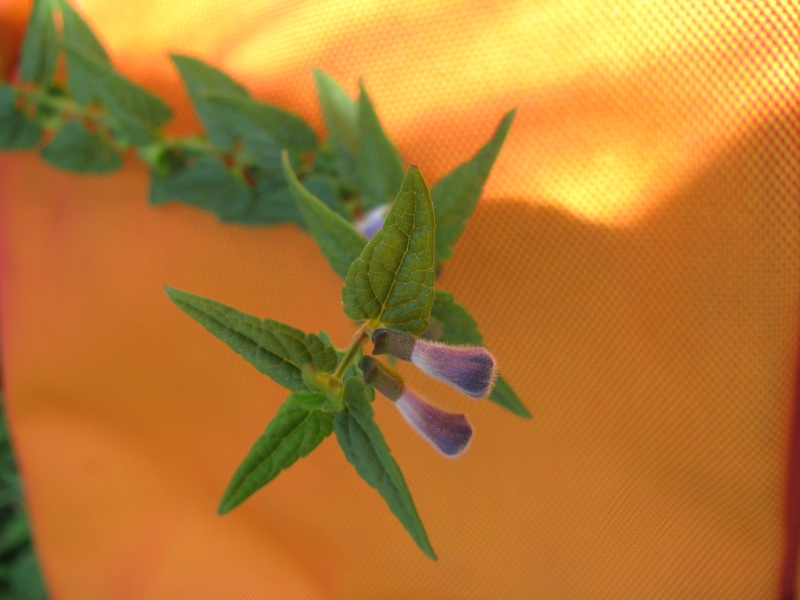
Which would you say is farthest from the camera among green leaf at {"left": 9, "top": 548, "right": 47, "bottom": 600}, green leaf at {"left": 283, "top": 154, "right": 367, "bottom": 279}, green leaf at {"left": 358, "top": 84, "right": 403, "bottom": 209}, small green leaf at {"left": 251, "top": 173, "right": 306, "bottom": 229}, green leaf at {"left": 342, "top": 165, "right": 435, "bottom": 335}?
green leaf at {"left": 9, "top": 548, "right": 47, "bottom": 600}

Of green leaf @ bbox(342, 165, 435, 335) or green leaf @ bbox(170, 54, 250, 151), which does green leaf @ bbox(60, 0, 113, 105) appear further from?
green leaf @ bbox(342, 165, 435, 335)

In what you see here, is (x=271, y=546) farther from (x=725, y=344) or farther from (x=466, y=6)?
(x=466, y=6)

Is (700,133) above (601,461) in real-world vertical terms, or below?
above

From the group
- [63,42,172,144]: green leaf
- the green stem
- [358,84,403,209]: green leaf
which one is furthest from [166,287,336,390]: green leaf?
[63,42,172,144]: green leaf

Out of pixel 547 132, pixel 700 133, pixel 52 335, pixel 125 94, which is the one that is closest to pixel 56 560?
pixel 52 335

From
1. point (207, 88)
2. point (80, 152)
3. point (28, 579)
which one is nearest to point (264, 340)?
point (207, 88)

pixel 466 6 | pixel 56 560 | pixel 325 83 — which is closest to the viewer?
pixel 325 83
